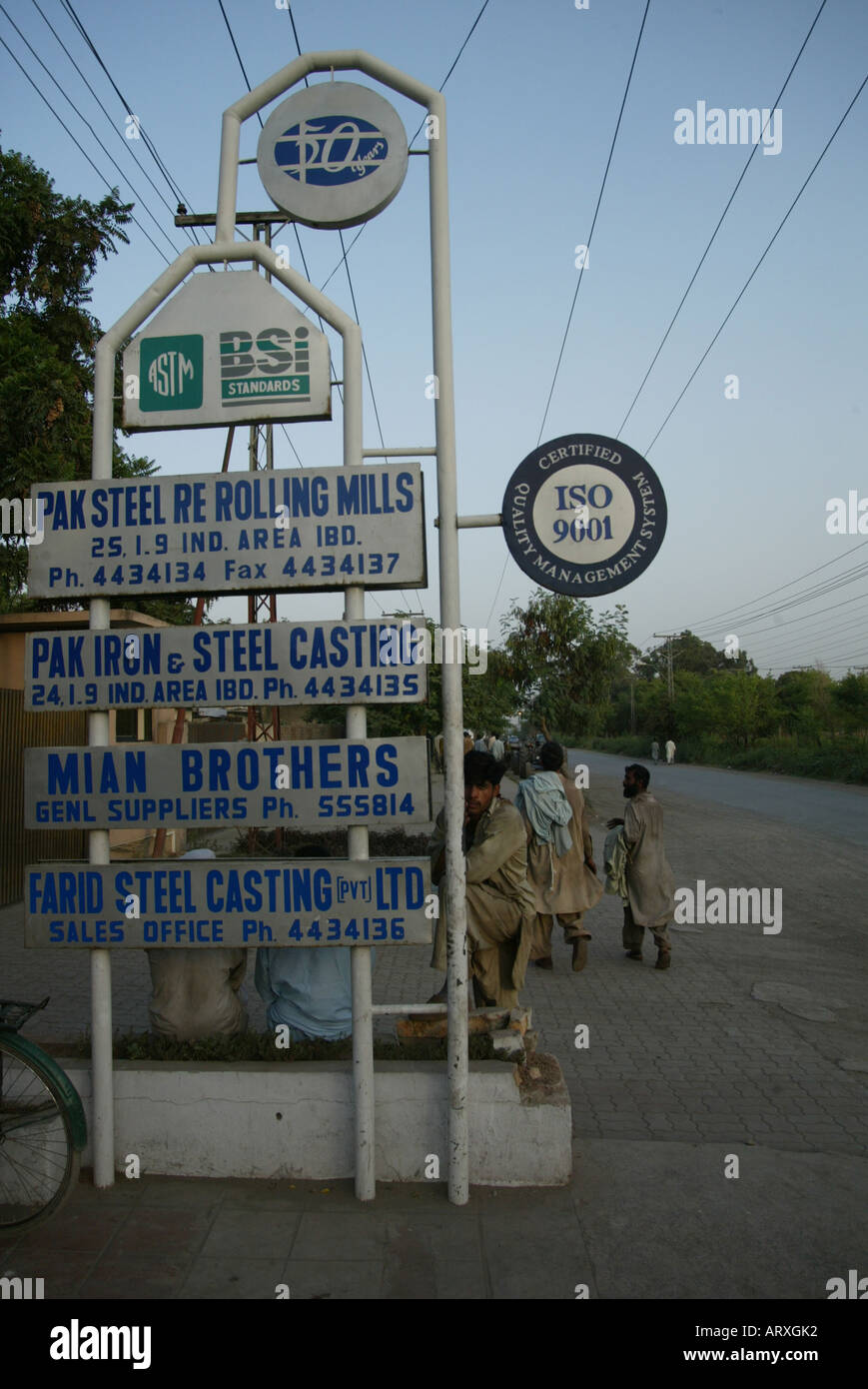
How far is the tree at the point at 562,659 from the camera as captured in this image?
2186 cm

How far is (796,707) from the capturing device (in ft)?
208

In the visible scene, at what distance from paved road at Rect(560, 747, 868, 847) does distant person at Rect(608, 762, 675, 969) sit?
10112mm

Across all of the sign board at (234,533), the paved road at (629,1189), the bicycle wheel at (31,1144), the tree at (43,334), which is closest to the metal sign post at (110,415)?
the sign board at (234,533)

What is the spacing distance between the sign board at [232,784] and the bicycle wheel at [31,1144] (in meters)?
0.91

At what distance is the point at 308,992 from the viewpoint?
4.31m

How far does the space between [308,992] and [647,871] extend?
13.3 ft

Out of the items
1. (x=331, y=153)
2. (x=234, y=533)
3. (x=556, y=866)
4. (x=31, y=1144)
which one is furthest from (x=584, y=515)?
(x=556, y=866)

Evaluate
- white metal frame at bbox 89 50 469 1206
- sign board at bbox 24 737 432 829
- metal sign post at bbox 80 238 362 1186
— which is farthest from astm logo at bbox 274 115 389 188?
sign board at bbox 24 737 432 829

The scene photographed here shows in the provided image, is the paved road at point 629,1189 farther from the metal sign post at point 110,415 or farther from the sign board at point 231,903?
the sign board at point 231,903

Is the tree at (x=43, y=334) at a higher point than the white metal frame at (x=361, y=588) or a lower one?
higher

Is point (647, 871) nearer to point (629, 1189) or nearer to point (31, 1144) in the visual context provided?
point (629, 1189)

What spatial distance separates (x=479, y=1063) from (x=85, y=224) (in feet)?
46.2

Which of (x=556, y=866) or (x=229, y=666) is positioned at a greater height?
(x=229, y=666)
